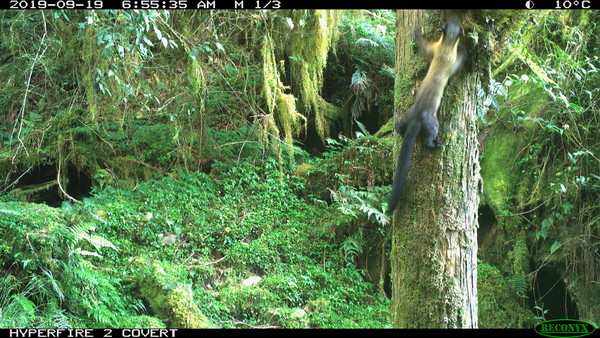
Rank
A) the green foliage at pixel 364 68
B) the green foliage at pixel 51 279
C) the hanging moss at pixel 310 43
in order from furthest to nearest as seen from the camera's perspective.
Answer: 1. the green foliage at pixel 364 68
2. the hanging moss at pixel 310 43
3. the green foliage at pixel 51 279

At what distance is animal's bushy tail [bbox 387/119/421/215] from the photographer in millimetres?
3389

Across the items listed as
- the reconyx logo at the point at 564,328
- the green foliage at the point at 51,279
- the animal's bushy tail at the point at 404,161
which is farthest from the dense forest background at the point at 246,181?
the animal's bushy tail at the point at 404,161

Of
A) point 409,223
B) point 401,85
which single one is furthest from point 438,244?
point 401,85

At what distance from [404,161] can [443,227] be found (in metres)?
0.52

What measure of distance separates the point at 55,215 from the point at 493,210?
200 inches

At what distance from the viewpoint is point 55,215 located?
195 inches

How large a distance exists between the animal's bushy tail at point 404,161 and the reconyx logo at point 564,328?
2.27 m

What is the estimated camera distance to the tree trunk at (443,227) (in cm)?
332

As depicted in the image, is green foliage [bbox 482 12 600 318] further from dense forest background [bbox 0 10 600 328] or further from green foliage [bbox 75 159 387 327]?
green foliage [bbox 75 159 387 327]

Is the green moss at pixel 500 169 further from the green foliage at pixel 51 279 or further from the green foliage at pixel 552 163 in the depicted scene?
the green foliage at pixel 51 279

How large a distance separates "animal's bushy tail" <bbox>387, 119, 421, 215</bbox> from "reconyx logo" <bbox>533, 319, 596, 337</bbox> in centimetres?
227

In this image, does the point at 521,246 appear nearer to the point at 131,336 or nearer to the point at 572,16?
the point at 572,16

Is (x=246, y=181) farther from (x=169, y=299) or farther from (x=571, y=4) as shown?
(x=571, y=4)

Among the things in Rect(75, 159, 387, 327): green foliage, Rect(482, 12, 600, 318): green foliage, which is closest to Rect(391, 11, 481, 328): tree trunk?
Rect(75, 159, 387, 327): green foliage
